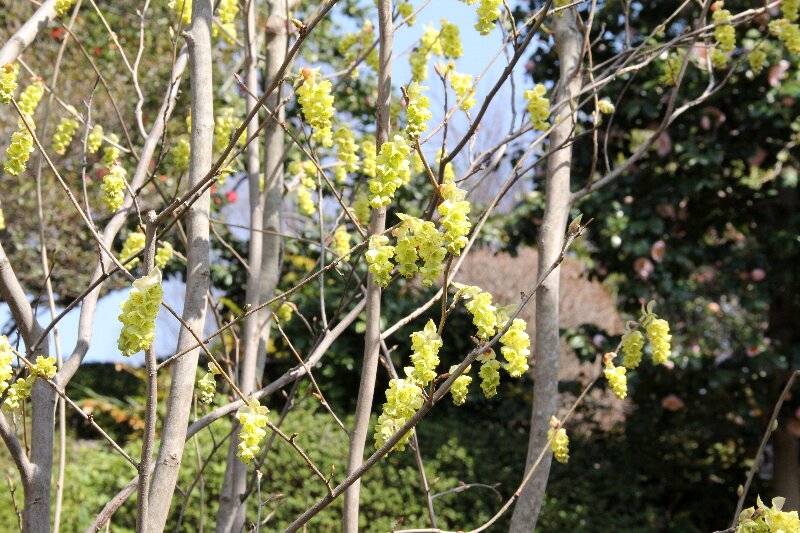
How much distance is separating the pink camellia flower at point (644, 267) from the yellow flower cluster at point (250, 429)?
393 centimetres

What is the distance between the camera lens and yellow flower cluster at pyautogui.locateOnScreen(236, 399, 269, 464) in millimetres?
1497

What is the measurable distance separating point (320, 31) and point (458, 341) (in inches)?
131

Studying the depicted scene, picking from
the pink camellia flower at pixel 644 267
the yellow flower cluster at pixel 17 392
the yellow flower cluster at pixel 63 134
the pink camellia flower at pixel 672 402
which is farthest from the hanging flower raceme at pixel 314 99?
the pink camellia flower at pixel 672 402

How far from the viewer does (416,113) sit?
1582 millimetres

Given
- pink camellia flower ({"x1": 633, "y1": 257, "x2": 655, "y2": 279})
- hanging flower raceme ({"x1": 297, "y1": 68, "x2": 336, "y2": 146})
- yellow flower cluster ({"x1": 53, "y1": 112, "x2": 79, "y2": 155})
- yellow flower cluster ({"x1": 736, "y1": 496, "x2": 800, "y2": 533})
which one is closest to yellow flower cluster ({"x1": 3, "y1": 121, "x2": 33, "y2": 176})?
hanging flower raceme ({"x1": 297, "y1": 68, "x2": 336, "y2": 146})

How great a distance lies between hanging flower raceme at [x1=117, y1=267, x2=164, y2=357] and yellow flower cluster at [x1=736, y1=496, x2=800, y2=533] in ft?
3.87

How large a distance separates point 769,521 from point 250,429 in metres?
1.02

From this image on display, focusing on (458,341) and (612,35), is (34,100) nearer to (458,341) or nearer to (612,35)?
(612,35)

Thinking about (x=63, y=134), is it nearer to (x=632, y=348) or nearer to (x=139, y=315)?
(x=139, y=315)

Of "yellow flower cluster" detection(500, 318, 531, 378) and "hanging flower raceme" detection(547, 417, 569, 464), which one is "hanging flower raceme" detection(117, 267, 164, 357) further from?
"hanging flower raceme" detection(547, 417, 569, 464)

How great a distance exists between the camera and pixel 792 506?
5156 millimetres

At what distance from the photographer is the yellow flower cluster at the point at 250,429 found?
1.50 m

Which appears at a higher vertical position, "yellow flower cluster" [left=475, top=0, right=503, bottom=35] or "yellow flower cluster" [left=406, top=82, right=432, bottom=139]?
"yellow flower cluster" [left=475, top=0, right=503, bottom=35]

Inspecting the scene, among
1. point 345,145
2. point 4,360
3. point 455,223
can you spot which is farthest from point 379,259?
point 345,145
